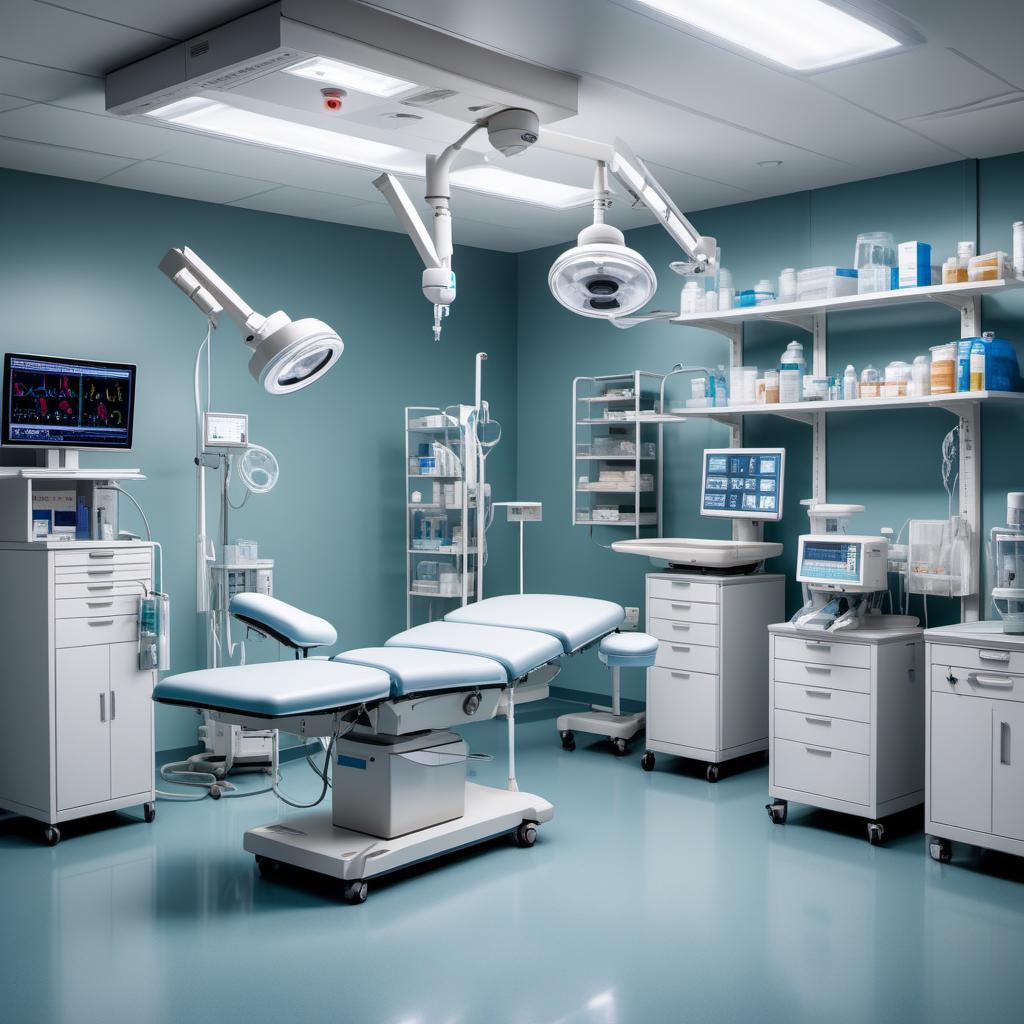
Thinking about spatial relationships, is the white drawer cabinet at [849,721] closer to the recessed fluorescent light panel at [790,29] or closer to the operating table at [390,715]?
the operating table at [390,715]

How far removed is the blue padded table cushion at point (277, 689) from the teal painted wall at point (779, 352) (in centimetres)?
267

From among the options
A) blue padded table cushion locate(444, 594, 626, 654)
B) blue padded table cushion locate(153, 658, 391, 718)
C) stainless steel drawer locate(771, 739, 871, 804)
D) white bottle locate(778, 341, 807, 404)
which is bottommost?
stainless steel drawer locate(771, 739, 871, 804)

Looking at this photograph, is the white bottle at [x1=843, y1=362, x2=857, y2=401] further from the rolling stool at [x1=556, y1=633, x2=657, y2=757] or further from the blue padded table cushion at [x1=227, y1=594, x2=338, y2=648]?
the blue padded table cushion at [x1=227, y1=594, x2=338, y2=648]

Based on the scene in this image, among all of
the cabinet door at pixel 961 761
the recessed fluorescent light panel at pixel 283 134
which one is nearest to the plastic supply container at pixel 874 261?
the cabinet door at pixel 961 761

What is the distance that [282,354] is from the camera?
2975mm

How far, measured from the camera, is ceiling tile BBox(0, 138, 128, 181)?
440 cm

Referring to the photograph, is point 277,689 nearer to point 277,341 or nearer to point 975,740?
point 277,341

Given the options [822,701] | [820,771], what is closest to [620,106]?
[822,701]

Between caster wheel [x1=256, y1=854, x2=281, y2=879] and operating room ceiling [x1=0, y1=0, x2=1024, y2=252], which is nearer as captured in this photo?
operating room ceiling [x1=0, y1=0, x2=1024, y2=252]

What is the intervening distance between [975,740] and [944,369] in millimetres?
1431

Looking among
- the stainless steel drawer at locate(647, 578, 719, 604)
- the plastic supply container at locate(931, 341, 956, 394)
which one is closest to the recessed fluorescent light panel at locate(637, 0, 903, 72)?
the plastic supply container at locate(931, 341, 956, 394)

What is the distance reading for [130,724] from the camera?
4.28 metres

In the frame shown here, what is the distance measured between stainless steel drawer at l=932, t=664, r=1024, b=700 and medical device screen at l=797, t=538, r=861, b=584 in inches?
19.6

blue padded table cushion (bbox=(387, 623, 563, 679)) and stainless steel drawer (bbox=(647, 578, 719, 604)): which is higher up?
stainless steel drawer (bbox=(647, 578, 719, 604))
